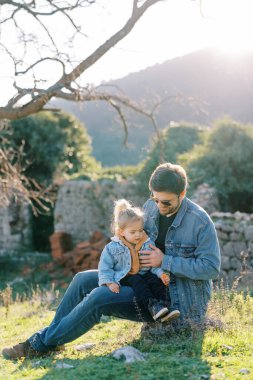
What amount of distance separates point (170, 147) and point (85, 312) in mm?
12650

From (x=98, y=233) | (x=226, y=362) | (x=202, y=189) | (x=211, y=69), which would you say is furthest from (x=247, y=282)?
(x=211, y=69)

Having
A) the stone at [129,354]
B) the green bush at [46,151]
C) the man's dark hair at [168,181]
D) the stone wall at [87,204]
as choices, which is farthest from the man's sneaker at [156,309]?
the green bush at [46,151]

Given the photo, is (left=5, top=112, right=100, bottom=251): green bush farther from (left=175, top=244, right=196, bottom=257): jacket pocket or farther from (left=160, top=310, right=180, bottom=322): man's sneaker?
(left=160, top=310, right=180, bottom=322): man's sneaker

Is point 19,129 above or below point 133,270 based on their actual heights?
above

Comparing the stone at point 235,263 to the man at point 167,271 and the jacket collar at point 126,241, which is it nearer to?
the man at point 167,271

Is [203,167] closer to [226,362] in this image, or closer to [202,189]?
[202,189]

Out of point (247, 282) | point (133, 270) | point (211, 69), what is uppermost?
point (211, 69)

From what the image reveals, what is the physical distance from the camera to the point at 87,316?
4.51m

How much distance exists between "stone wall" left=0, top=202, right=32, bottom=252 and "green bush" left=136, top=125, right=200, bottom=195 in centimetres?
376

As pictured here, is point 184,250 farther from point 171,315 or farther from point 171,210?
point 171,315

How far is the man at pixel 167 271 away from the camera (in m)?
4.51

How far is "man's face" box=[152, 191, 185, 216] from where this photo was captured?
15.0ft

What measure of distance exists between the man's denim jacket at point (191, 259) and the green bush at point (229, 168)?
346 inches

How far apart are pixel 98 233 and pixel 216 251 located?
34.5ft
